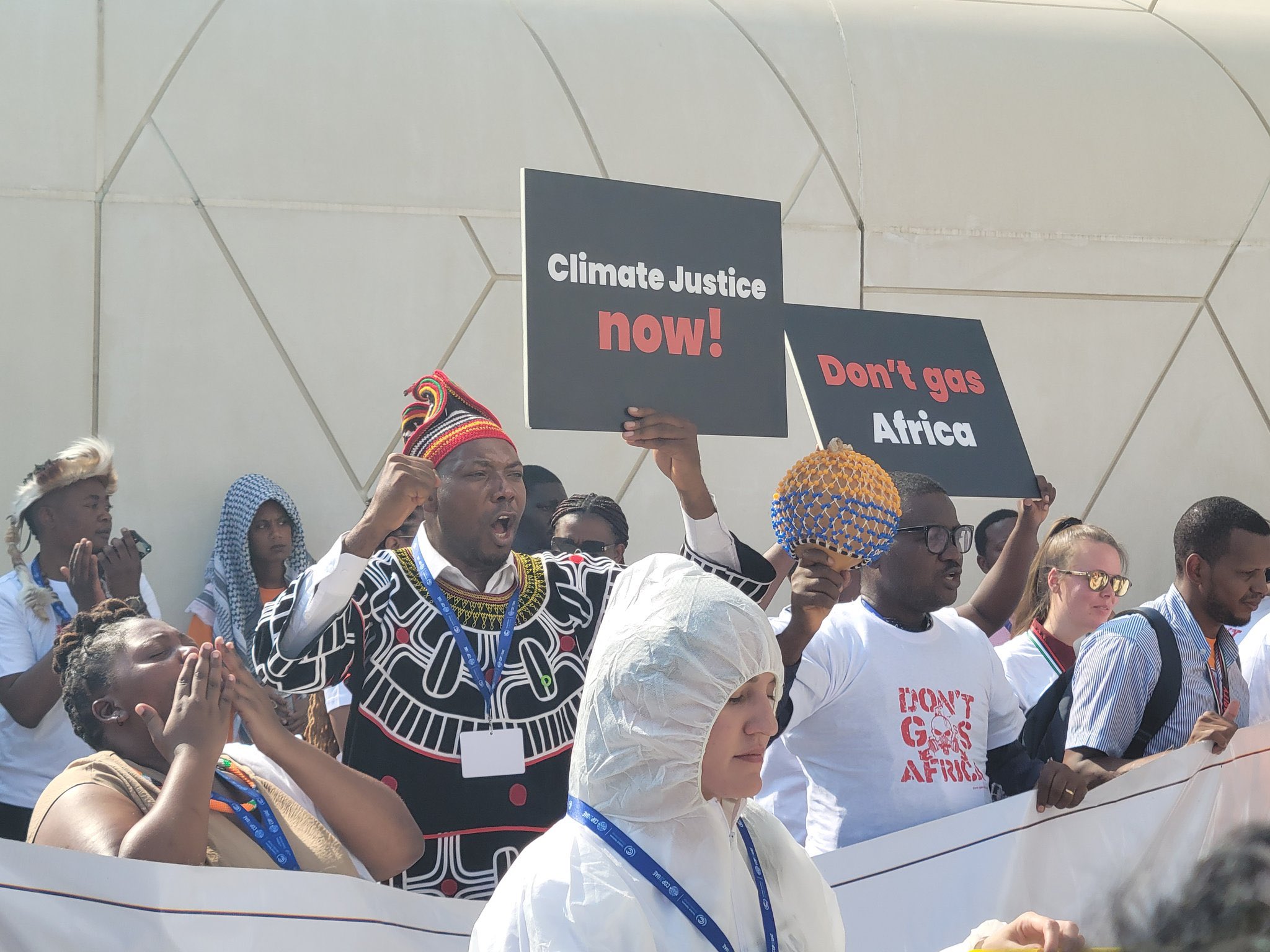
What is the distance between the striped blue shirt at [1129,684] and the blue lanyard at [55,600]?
8.71 ft

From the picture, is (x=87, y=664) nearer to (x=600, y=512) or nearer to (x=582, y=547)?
(x=582, y=547)

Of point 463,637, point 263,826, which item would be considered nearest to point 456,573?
point 463,637

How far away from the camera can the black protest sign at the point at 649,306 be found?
2.75 meters

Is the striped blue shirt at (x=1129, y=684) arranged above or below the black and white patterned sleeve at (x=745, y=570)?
below

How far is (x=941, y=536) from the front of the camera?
3.23 meters

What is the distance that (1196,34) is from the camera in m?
7.70

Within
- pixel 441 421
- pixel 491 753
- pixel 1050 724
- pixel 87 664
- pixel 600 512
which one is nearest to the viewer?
pixel 87 664

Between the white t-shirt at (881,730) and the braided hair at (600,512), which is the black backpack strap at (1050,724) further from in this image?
the braided hair at (600,512)

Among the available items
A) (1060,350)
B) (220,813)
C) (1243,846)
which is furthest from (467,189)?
(1243,846)

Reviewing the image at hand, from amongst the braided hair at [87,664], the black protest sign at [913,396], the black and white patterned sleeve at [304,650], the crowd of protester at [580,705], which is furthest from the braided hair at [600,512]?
the braided hair at [87,664]

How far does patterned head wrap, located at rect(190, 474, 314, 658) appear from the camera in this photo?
534 centimetres

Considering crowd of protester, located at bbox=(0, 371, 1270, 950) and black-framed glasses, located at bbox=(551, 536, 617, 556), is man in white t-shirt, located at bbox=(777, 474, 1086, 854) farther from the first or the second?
black-framed glasses, located at bbox=(551, 536, 617, 556)

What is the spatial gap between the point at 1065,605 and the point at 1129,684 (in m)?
1.03

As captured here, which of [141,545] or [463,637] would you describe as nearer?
[463,637]
